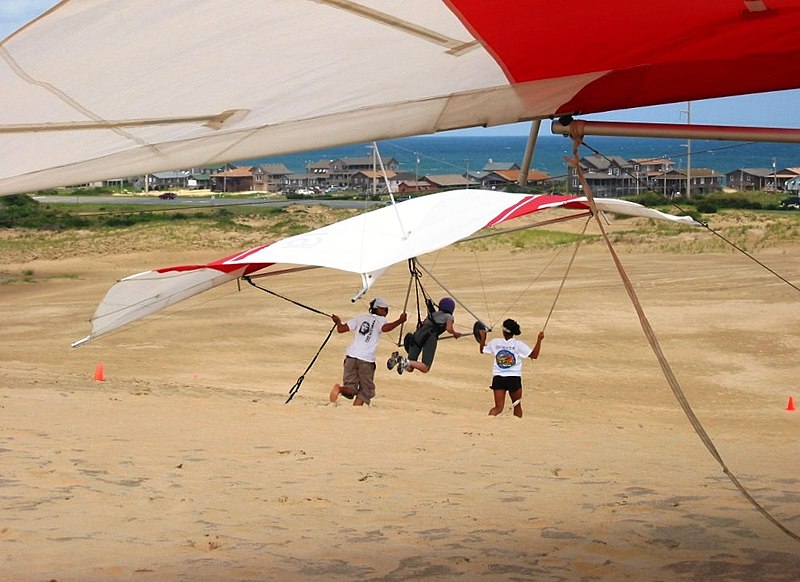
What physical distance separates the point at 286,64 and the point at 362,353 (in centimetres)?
788

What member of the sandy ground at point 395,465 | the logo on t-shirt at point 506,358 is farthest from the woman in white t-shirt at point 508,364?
the sandy ground at point 395,465

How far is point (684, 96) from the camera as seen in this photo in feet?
14.3

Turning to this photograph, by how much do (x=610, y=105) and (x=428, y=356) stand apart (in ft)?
25.4

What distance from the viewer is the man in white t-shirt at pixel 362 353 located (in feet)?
37.1

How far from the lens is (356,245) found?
33.9 feet

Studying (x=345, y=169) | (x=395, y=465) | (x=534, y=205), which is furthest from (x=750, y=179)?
(x=395, y=465)

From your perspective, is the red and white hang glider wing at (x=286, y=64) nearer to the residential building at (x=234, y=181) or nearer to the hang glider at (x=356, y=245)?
the hang glider at (x=356, y=245)

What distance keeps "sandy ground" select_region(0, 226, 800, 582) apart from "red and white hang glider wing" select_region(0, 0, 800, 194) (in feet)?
7.55

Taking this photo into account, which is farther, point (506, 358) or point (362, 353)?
point (362, 353)

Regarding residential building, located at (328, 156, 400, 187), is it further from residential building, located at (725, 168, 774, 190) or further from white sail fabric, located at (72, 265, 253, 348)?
white sail fabric, located at (72, 265, 253, 348)

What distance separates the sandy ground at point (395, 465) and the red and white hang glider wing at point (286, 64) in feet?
7.55

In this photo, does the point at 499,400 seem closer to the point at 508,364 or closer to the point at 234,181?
the point at 508,364

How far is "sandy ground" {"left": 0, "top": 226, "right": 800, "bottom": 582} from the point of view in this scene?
5.58 m

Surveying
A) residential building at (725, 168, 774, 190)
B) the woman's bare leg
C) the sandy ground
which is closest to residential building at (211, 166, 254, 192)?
residential building at (725, 168, 774, 190)
